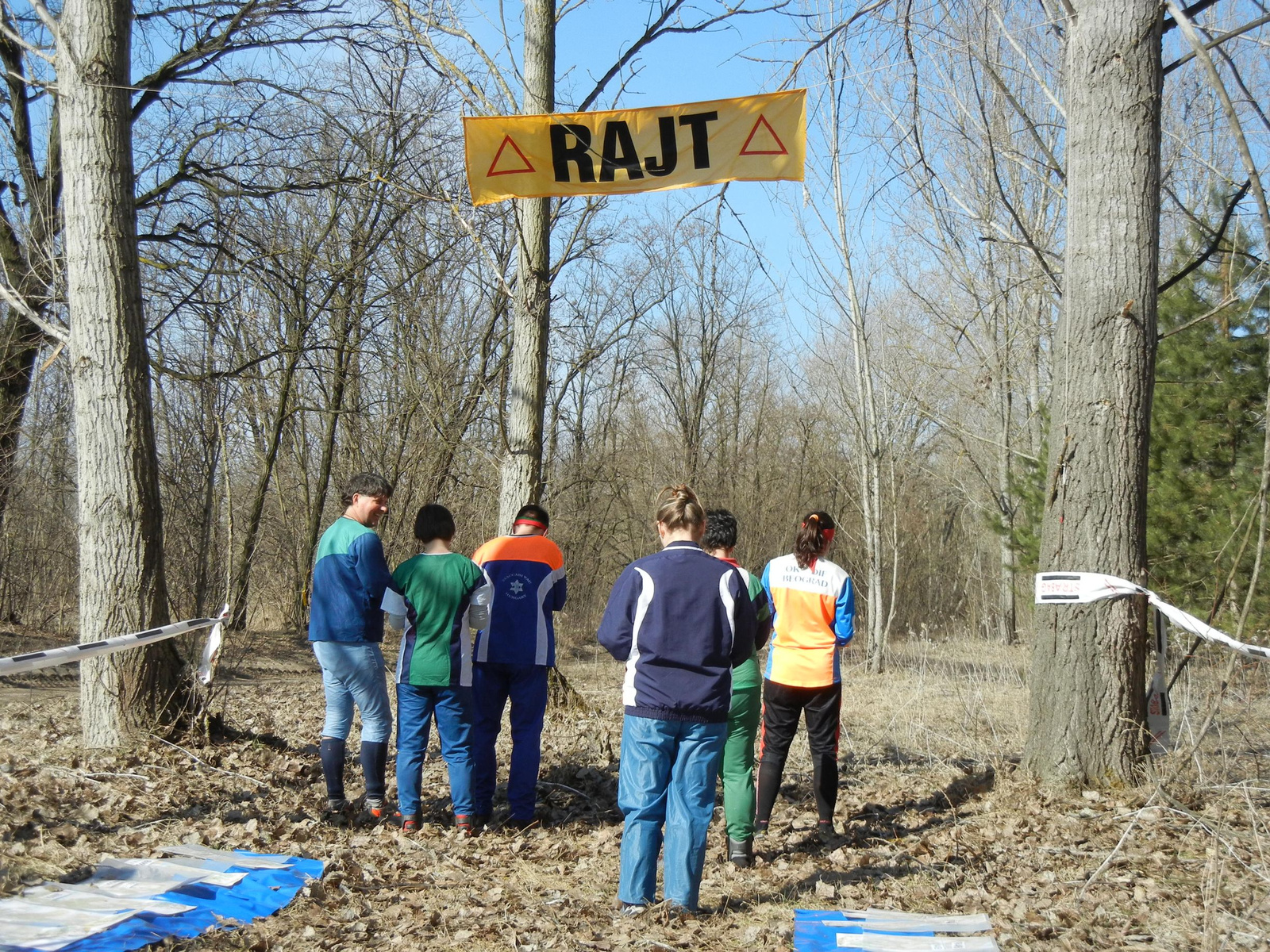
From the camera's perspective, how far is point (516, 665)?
5895mm

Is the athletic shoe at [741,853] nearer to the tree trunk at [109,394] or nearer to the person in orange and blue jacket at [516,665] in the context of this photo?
the person in orange and blue jacket at [516,665]

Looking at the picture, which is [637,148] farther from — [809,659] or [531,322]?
[809,659]

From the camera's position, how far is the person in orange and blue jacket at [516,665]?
590 centimetres

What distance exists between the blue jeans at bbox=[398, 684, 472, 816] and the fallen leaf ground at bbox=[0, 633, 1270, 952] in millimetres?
225

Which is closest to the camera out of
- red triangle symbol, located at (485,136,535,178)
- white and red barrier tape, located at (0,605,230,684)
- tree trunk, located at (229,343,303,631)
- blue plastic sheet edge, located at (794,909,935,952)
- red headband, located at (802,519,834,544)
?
blue plastic sheet edge, located at (794,909,935,952)

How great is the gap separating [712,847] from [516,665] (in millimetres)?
1535

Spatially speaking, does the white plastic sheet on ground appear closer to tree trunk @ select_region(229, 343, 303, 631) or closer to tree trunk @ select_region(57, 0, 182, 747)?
tree trunk @ select_region(57, 0, 182, 747)

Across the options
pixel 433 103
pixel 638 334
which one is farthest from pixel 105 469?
pixel 638 334

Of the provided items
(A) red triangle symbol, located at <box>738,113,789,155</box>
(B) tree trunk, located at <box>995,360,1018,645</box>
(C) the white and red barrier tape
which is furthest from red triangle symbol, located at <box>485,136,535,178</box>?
(B) tree trunk, located at <box>995,360,1018,645</box>

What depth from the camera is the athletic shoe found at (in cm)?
533

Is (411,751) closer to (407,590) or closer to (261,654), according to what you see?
(407,590)

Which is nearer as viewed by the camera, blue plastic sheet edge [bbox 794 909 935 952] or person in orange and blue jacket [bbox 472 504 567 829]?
blue plastic sheet edge [bbox 794 909 935 952]

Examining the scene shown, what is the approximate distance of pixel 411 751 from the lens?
566cm

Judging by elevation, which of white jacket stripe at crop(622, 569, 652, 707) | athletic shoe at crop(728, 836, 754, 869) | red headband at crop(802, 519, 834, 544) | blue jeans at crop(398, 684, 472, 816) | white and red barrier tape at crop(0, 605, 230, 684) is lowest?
athletic shoe at crop(728, 836, 754, 869)
